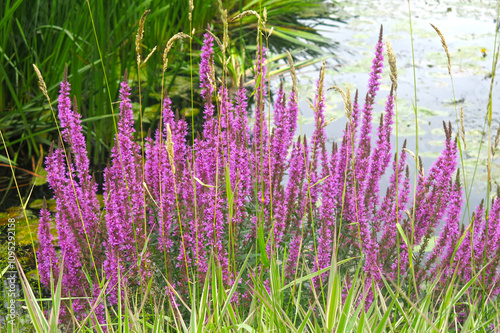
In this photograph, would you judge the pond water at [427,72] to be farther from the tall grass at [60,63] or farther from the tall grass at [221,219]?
the tall grass at [60,63]

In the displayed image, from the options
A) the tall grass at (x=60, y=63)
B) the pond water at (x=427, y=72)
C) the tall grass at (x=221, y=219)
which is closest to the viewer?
the tall grass at (x=221, y=219)

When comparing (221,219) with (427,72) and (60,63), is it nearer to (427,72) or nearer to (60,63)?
(60,63)

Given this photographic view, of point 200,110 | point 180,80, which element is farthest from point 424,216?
point 180,80

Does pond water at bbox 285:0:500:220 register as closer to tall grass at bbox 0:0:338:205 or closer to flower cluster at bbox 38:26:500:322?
flower cluster at bbox 38:26:500:322

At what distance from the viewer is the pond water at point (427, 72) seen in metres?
5.97

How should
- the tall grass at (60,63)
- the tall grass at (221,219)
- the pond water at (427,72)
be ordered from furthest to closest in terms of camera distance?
1. the pond water at (427,72)
2. the tall grass at (60,63)
3. the tall grass at (221,219)

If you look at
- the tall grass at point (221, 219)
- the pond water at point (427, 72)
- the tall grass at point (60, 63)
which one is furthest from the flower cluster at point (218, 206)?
the pond water at point (427, 72)

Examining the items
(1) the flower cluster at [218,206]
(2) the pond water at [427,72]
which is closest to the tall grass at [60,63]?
(1) the flower cluster at [218,206]

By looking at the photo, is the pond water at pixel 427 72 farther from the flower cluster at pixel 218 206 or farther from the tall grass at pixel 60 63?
the tall grass at pixel 60 63

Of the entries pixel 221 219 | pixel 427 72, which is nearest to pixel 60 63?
pixel 221 219

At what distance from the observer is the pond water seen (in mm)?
5973

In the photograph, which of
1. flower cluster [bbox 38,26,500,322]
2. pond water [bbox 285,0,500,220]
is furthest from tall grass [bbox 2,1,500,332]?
pond water [bbox 285,0,500,220]

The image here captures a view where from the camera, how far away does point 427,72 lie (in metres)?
7.85

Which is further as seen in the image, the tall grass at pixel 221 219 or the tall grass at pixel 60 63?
the tall grass at pixel 60 63
